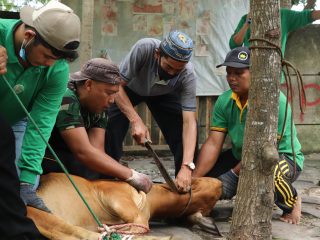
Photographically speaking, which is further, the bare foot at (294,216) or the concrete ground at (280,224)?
the bare foot at (294,216)

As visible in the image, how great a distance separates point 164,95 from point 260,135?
68.0 inches

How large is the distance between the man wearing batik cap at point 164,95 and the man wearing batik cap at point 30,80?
1255 mm

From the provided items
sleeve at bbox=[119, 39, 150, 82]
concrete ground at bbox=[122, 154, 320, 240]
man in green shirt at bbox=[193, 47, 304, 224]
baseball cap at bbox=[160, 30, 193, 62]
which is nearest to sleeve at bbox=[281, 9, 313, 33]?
concrete ground at bbox=[122, 154, 320, 240]

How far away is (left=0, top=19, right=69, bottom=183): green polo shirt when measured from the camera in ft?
11.1

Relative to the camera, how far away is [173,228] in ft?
14.9

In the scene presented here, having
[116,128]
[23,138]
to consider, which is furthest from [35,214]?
[116,128]

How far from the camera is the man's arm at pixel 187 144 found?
4.66m

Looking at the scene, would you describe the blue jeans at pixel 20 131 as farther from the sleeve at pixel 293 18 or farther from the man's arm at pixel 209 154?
the sleeve at pixel 293 18

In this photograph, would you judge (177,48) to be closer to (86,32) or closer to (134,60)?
(134,60)

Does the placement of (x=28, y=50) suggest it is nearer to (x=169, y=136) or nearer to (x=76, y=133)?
(x=76, y=133)

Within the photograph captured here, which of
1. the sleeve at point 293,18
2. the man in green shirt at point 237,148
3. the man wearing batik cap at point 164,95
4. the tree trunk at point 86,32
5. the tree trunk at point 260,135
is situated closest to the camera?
the tree trunk at point 260,135

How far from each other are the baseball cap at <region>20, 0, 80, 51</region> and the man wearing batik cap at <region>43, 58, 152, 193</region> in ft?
2.90

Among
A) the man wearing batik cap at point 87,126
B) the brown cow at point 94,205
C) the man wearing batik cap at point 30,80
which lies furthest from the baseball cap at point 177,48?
the man wearing batik cap at point 30,80

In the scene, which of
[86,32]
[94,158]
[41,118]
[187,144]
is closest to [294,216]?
[187,144]
